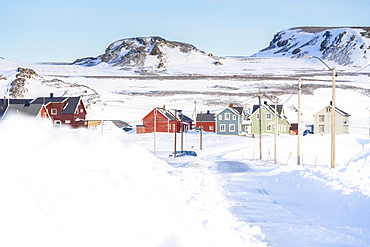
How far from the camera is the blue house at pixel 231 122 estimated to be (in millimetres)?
84000

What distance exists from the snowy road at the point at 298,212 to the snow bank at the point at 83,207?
84 centimetres

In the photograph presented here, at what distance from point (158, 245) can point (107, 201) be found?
1547 mm

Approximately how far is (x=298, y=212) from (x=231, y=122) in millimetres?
Result: 68426

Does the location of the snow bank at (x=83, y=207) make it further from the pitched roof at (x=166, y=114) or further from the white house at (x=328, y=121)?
the white house at (x=328, y=121)

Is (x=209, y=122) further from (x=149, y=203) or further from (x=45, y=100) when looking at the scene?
(x=149, y=203)

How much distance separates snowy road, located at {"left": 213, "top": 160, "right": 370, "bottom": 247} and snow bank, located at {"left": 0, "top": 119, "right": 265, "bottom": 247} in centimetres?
84

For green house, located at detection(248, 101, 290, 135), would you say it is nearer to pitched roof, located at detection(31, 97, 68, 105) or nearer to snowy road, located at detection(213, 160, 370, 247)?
pitched roof, located at detection(31, 97, 68, 105)

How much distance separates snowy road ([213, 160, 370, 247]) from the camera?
1209 centimetres

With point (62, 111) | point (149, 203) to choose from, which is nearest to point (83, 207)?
point (149, 203)

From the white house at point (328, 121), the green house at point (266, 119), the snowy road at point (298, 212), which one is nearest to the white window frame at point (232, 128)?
the green house at point (266, 119)

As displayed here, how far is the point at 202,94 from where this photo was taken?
13738cm

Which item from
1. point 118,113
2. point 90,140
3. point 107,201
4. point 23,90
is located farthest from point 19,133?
point 23,90

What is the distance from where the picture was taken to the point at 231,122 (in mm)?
84312

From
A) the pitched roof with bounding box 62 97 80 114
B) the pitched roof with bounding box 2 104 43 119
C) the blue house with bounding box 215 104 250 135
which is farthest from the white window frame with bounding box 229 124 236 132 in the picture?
the pitched roof with bounding box 2 104 43 119
